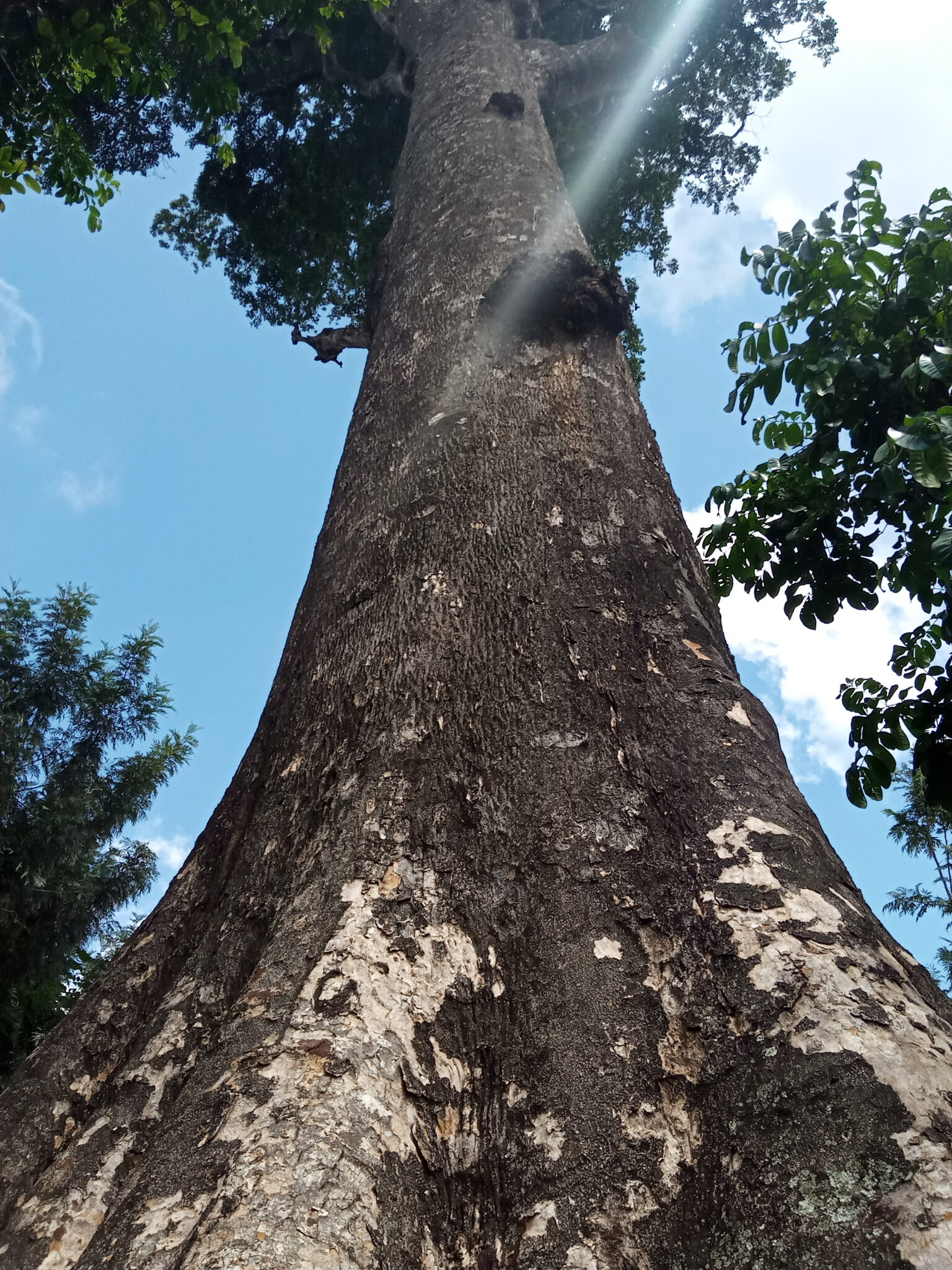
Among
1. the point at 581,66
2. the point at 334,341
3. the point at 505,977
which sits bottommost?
the point at 505,977

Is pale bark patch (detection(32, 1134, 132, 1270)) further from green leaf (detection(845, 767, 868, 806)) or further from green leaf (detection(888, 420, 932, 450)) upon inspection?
green leaf (detection(845, 767, 868, 806))

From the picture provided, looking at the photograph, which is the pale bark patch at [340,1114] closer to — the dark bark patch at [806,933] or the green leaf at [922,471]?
the dark bark patch at [806,933]

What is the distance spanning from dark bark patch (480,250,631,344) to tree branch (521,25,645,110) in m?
3.77

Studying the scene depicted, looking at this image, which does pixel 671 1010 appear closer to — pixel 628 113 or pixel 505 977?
pixel 505 977

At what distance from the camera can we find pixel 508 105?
148 inches

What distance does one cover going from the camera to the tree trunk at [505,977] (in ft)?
3.20

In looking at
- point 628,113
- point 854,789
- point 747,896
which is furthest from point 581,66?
point 747,896

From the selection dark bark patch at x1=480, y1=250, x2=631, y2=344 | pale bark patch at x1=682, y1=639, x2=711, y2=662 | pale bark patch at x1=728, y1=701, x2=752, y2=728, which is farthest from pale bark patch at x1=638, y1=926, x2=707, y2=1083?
dark bark patch at x1=480, y1=250, x2=631, y2=344

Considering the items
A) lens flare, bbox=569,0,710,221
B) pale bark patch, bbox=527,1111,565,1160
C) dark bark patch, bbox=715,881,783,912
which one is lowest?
pale bark patch, bbox=527,1111,565,1160

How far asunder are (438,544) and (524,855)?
0.79 m

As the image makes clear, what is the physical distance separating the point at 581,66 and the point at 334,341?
3.03 metres

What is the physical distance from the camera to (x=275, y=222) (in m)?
8.91

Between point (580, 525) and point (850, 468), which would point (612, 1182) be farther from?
point (850, 468)

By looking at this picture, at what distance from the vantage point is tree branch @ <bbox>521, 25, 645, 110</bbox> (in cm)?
575
